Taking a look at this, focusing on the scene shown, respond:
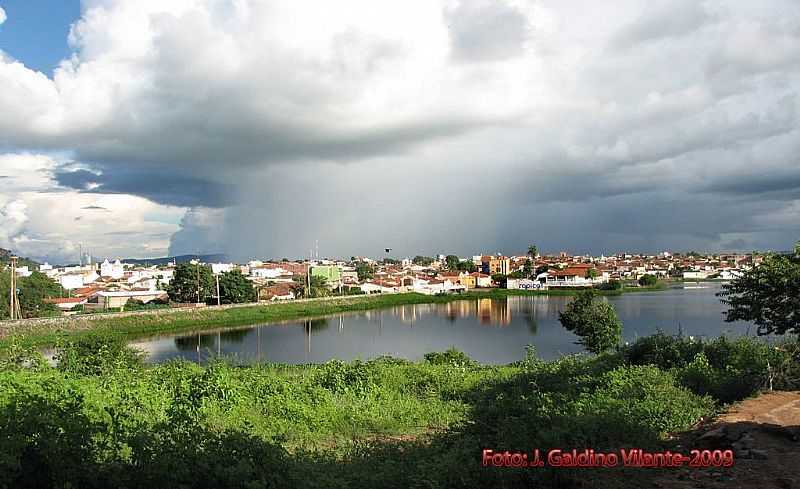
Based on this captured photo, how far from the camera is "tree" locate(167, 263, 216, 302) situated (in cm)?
5572

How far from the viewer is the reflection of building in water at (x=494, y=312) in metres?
45.4

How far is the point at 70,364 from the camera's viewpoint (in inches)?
470

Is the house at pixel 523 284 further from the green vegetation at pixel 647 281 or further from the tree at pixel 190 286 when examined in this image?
the tree at pixel 190 286

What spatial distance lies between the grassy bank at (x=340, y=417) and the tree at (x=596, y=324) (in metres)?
11.1

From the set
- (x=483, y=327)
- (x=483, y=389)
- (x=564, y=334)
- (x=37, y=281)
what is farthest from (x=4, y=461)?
(x=37, y=281)

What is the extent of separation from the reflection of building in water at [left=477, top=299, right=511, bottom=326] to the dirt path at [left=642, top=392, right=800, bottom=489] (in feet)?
118

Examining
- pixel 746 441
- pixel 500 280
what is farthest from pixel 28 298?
pixel 500 280

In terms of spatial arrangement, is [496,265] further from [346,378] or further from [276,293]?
[346,378]

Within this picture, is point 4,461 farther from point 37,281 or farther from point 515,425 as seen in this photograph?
point 37,281

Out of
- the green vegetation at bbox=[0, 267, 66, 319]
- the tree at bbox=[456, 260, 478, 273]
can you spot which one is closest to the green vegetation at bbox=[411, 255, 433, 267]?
the tree at bbox=[456, 260, 478, 273]

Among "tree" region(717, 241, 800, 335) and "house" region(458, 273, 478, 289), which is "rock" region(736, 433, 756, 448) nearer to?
"tree" region(717, 241, 800, 335)

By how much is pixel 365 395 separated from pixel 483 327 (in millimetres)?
31598

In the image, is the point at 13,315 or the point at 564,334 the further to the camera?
the point at 13,315

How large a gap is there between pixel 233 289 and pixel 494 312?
26.1 meters
